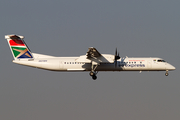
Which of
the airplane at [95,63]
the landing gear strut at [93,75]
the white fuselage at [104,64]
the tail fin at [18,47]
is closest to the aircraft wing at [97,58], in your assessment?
the airplane at [95,63]

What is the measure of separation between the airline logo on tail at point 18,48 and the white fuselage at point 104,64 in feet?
3.15

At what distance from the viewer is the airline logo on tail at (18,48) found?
36281mm

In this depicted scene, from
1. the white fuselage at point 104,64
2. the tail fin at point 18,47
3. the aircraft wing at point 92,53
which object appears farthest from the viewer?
the tail fin at point 18,47

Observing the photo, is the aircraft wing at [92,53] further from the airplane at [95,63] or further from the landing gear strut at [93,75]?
the landing gear strut at [93,75]

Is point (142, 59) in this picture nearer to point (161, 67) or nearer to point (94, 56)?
point (161, 67)

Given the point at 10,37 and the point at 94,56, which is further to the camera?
the point at 10,37

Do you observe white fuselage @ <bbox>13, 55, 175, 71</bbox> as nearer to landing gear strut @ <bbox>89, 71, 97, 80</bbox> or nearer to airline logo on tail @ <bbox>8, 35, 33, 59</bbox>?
landing gear strut @ <bbox>89, 71, 97, 80</bbox>

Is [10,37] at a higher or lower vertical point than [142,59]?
higher

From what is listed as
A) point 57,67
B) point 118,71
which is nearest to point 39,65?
point 57,67

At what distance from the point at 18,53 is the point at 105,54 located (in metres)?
10.3

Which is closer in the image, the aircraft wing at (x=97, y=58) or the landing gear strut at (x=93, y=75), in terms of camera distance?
the aircraft wing at (x=97, y=58)

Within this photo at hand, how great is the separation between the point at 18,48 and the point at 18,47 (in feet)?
0.40

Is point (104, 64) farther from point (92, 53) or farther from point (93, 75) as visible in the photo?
point (92, 53)

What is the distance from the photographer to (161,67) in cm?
3491
